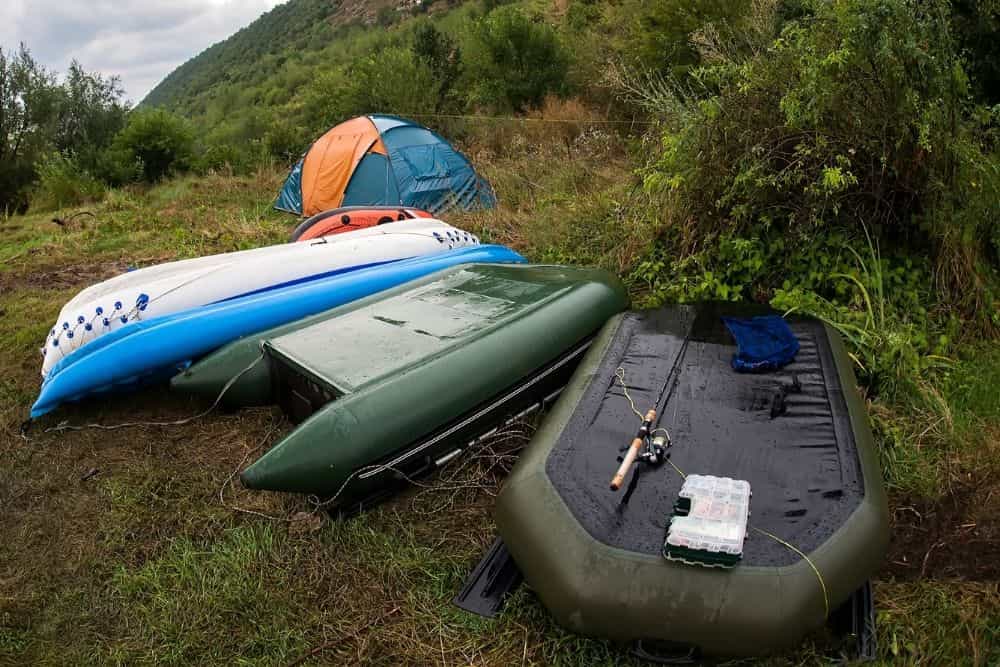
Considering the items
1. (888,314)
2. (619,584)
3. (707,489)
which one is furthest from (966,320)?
(619,584)

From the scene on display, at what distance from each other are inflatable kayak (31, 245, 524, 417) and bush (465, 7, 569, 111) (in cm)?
873

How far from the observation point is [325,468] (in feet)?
9.39

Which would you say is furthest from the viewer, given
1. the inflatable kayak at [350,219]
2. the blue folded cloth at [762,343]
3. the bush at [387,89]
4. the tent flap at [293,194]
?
the bush at [387,89]

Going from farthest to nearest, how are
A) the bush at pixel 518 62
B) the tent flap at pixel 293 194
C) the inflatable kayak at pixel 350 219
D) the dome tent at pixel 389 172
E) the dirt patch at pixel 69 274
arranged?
the bush at pixel 518 62
the tent flap at pixel 293 194
the dome tent at pixel 389 172
the dirt patch at pixel 69 274
the inflatable kayak at pixel 350 219

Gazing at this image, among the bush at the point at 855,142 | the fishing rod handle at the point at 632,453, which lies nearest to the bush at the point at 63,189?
the bush at the point at 855,142

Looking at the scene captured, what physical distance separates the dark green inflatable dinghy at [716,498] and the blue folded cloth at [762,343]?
0.05m

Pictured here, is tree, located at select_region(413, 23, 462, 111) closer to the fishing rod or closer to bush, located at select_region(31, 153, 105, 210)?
bush, located at select_region(31, 153, 105, 210)

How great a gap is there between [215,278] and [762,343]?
332cm

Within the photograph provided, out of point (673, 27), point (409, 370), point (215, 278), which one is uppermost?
point (673, 27)

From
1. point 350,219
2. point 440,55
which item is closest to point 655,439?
point 350,219

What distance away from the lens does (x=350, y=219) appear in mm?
6527

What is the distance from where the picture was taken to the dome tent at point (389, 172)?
27.0 feet

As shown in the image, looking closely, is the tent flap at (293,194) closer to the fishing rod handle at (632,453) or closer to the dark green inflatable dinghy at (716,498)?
the dark green inflatable dinghy at (716,498)

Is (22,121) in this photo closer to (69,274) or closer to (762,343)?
(69,274)
